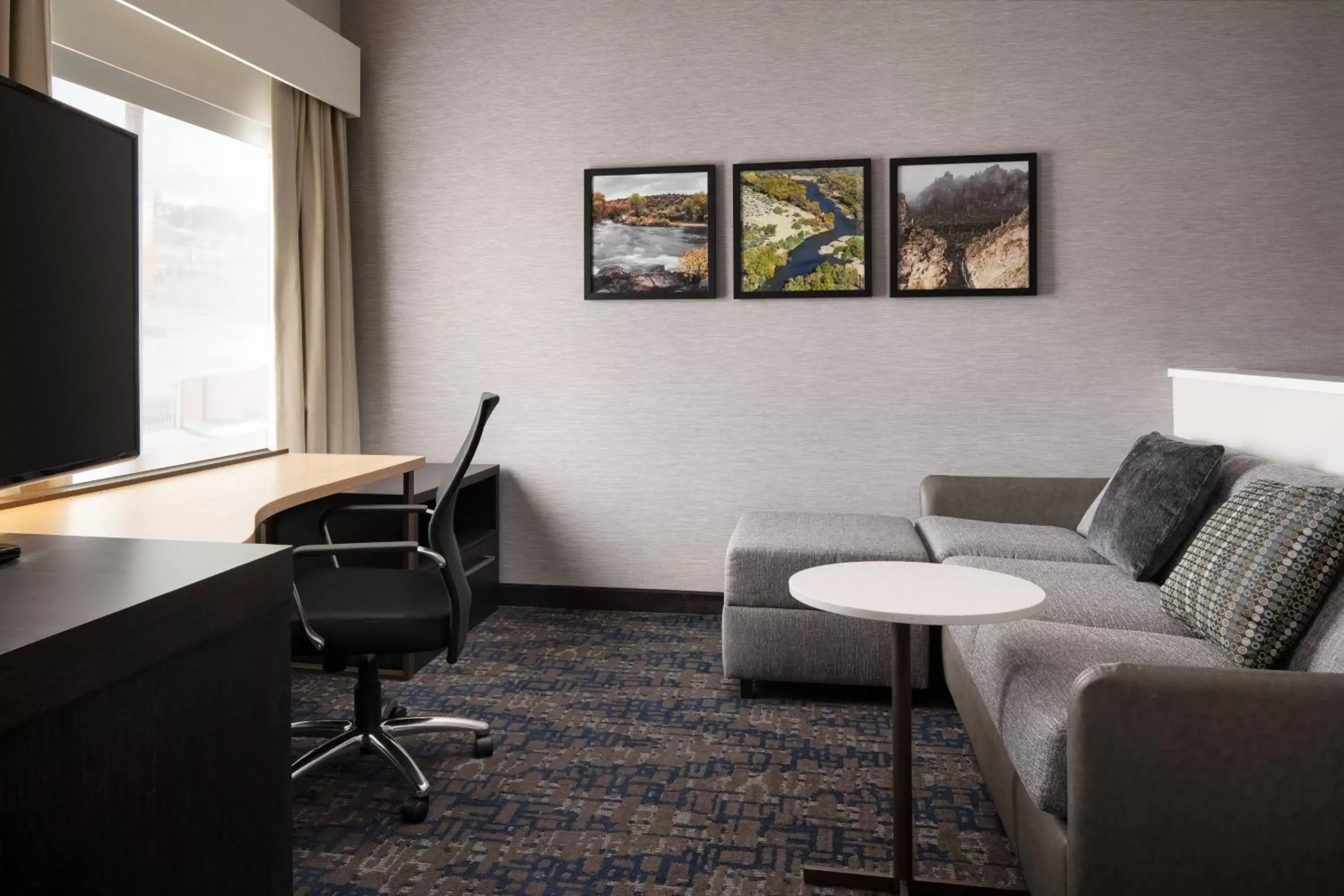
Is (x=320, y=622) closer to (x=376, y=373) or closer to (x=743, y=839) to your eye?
(x=743, y=839)

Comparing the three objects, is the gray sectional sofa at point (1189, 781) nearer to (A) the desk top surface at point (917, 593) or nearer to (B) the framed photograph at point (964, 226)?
(A) the desk top surface at point (917, 593)

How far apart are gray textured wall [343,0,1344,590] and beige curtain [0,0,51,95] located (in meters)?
1.75

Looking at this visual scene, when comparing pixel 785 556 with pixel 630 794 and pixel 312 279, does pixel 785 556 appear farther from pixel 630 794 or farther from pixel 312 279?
pixel 312 279

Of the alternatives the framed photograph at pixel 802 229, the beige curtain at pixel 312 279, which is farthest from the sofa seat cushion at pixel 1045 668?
the beige curtain at pixel 312 279

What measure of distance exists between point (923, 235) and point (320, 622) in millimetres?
2829

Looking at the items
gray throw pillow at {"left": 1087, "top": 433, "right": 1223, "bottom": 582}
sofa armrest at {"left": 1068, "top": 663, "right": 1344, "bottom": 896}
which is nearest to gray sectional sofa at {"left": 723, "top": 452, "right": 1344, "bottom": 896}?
sofa armrest at {"left": 1068, "top": 663, "right": 1344, "bottom": 896}

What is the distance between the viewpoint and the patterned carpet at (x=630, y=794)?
1979mm

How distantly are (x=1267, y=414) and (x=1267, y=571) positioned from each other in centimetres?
123

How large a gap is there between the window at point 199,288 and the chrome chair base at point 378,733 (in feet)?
3.78

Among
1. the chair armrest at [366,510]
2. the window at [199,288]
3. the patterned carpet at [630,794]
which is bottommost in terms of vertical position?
the patterned carpet at [630,794]

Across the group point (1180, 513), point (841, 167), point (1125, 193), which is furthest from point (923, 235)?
point (1180, 513)

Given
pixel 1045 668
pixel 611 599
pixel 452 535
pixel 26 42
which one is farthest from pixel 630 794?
pixel 26 42

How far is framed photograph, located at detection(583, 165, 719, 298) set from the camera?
3.98 meters

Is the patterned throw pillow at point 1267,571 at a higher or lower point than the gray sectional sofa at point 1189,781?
higher
